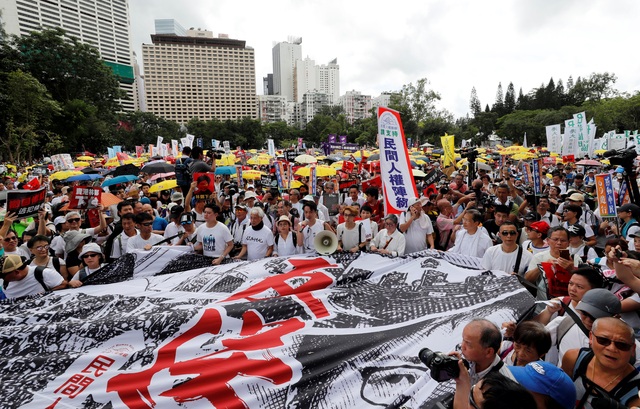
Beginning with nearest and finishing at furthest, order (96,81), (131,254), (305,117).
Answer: (131,254)
(96,81)
(305,117)

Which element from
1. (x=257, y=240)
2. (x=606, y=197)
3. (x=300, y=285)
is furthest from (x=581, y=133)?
(x=300, y=285)

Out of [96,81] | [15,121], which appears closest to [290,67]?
[96,81]

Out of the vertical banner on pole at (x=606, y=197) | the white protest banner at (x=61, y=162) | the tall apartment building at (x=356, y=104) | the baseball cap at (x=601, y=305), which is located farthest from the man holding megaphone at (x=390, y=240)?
the tall apartment building at (x=356, y=104)

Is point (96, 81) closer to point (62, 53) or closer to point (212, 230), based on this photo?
point (62, 53)

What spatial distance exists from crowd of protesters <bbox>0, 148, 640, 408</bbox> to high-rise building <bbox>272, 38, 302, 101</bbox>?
188214 mm

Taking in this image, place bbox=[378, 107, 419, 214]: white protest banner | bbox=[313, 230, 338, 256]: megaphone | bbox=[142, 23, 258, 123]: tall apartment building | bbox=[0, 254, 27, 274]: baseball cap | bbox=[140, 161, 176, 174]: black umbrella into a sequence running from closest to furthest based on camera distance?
bbox=[0, 254, 27, 274]: baseball cap, bbox=[313, 230, 338, 256]: megaphone, bbox=[378, 107, 419, 214]: white protest banner, bbox=[140, 161, 176, 174]: black umbrella, bbox=[142, 23, 258, 123]: tall apartment building

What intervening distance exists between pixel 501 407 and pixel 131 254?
452 centimetres

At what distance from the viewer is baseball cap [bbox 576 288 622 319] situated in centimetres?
224

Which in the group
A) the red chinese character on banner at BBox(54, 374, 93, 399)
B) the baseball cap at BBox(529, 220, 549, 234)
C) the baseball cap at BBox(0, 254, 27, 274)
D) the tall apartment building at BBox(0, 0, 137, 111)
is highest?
the tall apartment building at BBox(0, 0, 137, 111)

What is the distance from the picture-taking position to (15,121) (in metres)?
27.5

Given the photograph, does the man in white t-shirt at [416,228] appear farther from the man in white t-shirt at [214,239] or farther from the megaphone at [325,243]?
the man in white t-shirt at [214,239]

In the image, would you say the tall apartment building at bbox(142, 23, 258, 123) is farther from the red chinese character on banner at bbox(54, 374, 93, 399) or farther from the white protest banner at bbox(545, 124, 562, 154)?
the red chinese character on banner at bbox(54, 374, 93, 399)

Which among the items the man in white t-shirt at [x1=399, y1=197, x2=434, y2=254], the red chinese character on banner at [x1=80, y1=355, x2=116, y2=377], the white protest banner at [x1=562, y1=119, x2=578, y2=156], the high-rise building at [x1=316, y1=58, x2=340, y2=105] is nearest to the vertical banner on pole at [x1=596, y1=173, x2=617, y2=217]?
the man in white t-shirt at [x1=399, y1=197, x2=434, y2=254]

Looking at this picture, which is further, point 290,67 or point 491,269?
point 290,67
